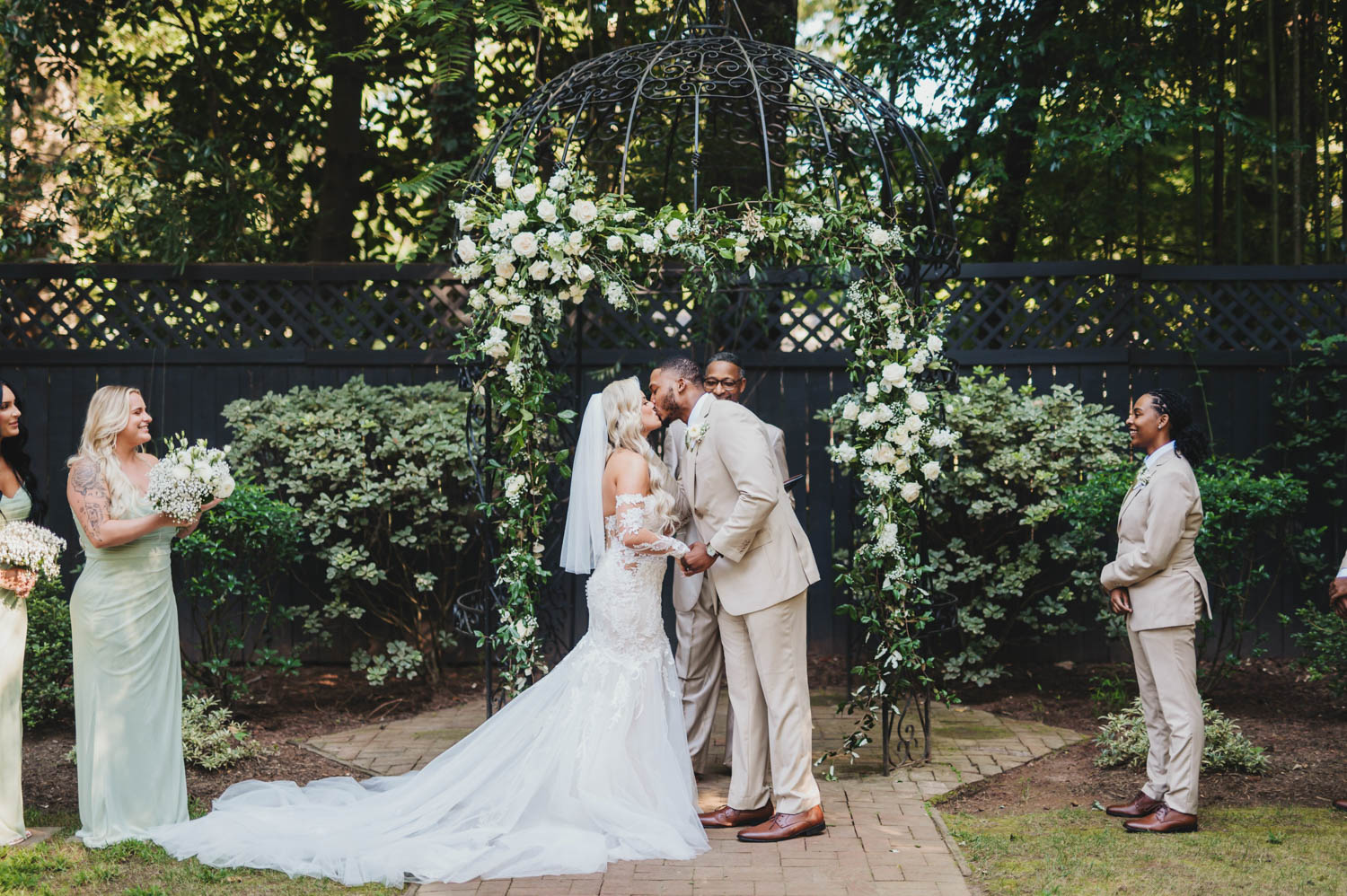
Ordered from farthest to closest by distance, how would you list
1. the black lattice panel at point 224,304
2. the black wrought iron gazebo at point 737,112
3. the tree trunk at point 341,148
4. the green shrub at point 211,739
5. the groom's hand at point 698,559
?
the tree trunk at point 341,148 → the black lattice panel at point 224,304 → the green shrub at point 211,739 → the black wrought iron gazebo at point 737,112 → the groom's hand at point 698,559

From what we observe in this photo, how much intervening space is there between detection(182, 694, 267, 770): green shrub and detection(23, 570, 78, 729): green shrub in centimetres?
68

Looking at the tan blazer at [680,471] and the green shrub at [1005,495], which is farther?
the green shrub at [1005,495]

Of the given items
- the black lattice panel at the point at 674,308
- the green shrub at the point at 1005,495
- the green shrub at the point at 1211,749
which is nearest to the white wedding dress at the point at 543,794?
the green shrub at the point at 1211,749

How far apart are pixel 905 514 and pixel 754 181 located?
3864 millimetres

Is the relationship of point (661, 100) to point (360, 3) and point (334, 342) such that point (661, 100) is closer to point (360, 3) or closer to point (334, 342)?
point (360, 3)

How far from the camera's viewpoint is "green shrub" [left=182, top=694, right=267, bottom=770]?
5.71 metres

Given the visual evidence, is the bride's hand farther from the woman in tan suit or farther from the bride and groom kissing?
the woman in tan suit

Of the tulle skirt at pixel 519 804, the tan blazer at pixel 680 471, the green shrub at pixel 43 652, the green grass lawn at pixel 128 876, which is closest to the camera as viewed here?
the green grass lawn at pixel 128 876

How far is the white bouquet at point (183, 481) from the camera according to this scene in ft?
15.2

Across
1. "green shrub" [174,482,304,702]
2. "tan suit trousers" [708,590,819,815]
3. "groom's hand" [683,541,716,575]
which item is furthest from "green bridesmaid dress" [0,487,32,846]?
"tan suit trousers" [708,590,819,815]

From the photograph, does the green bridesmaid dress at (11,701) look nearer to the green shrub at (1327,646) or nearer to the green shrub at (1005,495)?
the green shrub at (1005,495)

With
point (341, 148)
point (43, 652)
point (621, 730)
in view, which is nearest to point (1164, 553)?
point (621, 730)

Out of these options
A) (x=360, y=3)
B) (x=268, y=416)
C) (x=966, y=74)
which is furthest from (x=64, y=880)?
(x=966, y=74)

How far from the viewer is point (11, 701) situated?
4.73 meters
